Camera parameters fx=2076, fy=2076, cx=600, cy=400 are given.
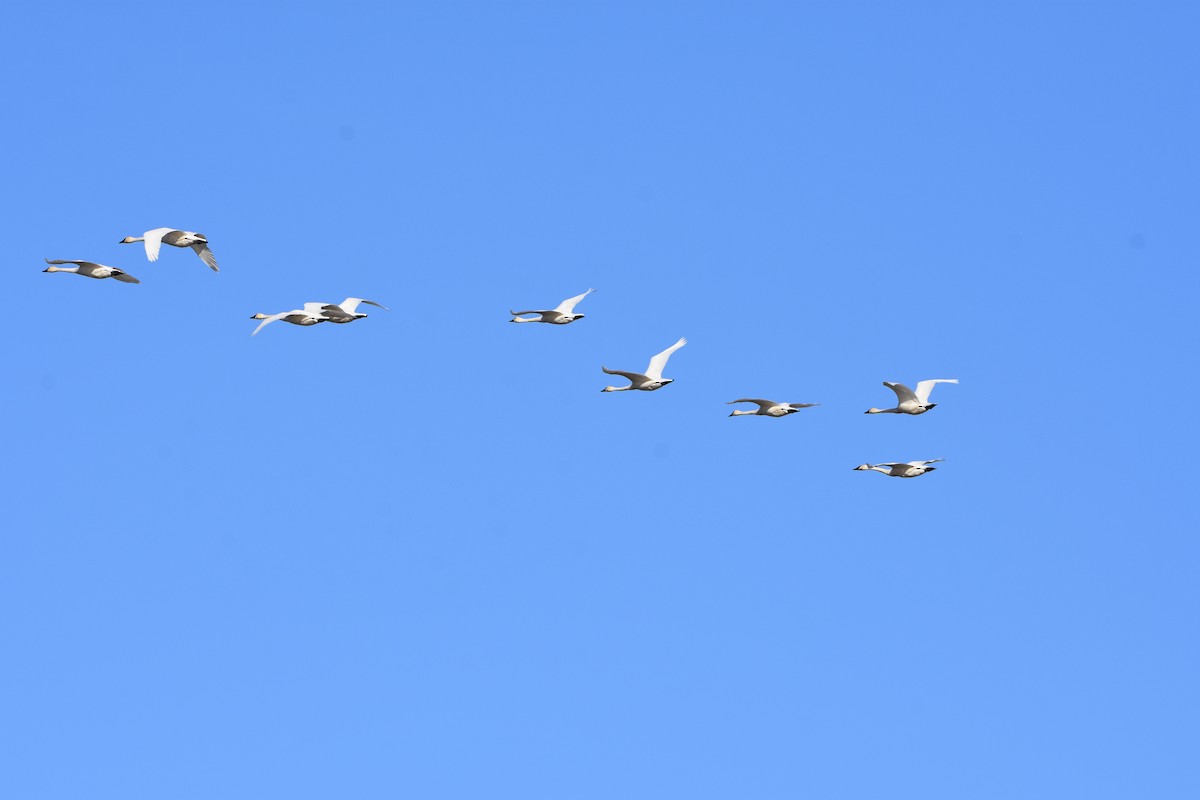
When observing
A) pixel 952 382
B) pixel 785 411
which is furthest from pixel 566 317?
pixel 952 382

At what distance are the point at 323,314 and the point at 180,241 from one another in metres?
7.48

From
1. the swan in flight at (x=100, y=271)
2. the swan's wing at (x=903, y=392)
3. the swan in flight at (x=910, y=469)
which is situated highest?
the swan in flight at (x=100, y=271)

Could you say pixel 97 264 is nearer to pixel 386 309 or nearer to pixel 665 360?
pixel 386 309

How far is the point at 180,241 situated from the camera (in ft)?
274

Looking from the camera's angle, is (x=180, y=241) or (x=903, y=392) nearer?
(x=180, y=241)

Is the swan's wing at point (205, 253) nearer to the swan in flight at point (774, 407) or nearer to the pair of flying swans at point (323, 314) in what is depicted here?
the pair of flying swans at point (323, 314)

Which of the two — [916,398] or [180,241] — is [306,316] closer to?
[180,241]

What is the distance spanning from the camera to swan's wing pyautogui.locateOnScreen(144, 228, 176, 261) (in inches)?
3152

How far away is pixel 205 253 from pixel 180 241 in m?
1.32

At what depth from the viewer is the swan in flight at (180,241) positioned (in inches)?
3204

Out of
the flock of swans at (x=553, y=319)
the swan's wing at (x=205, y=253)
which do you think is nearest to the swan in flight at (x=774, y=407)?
the flock of swans at (x=553, y=319)

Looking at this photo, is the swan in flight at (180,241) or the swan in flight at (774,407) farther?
the swan in flight at (774,407)

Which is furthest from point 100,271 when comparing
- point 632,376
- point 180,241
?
point 632,376

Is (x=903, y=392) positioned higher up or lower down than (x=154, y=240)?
lower down
